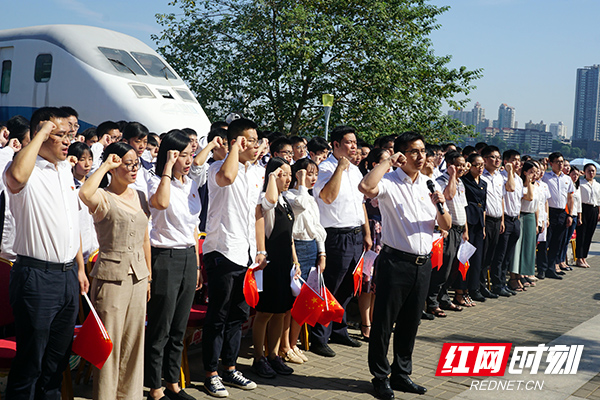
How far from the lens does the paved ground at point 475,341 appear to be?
5223 millimetres

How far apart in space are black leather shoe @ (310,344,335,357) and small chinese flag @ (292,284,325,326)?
80cm

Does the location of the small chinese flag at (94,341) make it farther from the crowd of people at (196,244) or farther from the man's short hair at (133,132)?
the man's short hair at (133,132)

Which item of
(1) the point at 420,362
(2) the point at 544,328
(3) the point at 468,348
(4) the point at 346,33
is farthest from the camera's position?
(4) the point at 346,33

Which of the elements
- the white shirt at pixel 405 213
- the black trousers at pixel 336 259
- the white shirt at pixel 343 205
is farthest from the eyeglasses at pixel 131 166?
the black trousers at pixel 336 259

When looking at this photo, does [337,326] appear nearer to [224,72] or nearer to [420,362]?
[420,362]

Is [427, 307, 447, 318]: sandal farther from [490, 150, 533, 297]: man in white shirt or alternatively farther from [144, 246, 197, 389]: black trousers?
[144, 246, 197, 389]: black trousers

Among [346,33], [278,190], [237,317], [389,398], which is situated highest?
[346,33]

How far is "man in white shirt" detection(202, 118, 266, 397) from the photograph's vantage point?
195 inches

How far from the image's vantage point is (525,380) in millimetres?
5645

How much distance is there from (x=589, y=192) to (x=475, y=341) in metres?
7.00

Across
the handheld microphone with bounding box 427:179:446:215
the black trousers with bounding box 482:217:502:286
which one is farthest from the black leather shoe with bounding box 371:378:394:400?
the black trousers with bounding box 482:217:502:286

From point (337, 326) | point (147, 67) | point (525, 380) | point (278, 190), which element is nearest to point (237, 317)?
point (278, 190)

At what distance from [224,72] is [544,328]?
14.0 m

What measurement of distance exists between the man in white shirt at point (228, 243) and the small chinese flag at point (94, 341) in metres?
1.12
